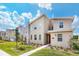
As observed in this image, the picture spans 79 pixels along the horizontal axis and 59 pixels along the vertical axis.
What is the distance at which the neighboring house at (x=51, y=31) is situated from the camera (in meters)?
5.80

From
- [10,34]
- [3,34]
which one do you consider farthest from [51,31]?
[3,34]

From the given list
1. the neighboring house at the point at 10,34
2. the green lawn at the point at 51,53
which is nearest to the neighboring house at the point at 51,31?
the green lawn at the point at 51,53

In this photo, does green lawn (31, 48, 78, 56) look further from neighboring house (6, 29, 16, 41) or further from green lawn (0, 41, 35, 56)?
neighboring house (6, 29, 16, 41)

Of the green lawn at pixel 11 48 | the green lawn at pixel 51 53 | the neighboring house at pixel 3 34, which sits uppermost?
the neighboring house at pixel 3 34

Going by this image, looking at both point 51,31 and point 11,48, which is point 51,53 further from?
point 11,48

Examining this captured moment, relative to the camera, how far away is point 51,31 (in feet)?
19.2

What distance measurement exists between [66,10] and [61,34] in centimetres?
60

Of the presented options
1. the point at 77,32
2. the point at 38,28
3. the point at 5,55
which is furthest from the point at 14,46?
the point at 77,32

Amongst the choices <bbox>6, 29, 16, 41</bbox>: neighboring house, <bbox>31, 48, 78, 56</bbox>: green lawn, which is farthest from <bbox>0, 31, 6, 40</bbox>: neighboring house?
<bbox>31, 48, 78, 56</bbox>: green lawn

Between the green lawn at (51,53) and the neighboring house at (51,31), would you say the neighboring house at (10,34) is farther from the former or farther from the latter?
the green lawn at (51,53)

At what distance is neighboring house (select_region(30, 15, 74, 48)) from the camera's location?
580 cm

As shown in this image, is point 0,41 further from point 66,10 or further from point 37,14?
point 66,10

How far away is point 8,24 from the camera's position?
5.79 m

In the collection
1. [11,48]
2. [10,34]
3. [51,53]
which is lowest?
[51,53]
